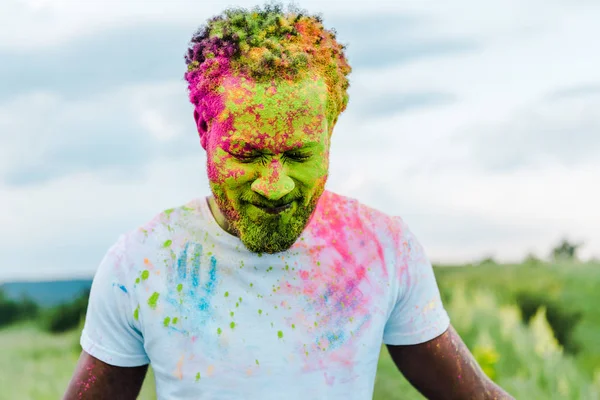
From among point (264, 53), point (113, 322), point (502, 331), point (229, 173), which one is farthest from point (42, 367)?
point (264, 53)

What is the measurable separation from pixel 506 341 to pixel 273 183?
528 centimetres

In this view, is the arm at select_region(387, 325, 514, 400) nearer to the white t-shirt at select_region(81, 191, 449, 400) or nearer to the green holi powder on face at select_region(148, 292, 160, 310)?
the white t-shirt at select_region(81, 191, 449, 400)

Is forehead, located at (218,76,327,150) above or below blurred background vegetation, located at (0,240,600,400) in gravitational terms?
above

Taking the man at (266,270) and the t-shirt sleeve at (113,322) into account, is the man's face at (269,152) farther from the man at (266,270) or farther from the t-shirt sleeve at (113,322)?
the t-shirt sleeve at (113,322)

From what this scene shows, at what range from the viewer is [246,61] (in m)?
2.38

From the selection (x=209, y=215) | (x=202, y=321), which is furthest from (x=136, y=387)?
(x=209, y=215)

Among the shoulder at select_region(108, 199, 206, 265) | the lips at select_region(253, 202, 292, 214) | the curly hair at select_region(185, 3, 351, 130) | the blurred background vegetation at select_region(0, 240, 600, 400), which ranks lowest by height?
the blurred background vegetation at select_region(0, 240, 600, 400)

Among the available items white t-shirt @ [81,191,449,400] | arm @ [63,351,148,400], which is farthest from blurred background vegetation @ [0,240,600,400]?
white t-shirt @ [81,191,449,400]

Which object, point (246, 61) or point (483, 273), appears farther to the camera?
point (483, 273)

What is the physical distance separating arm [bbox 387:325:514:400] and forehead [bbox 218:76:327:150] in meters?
1.06

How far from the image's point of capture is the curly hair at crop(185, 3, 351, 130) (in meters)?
2.36

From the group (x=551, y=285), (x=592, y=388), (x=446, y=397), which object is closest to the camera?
(x=446, y=397)

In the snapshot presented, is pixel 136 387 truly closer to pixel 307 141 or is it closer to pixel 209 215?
pixel 209 215

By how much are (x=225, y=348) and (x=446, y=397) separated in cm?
99
